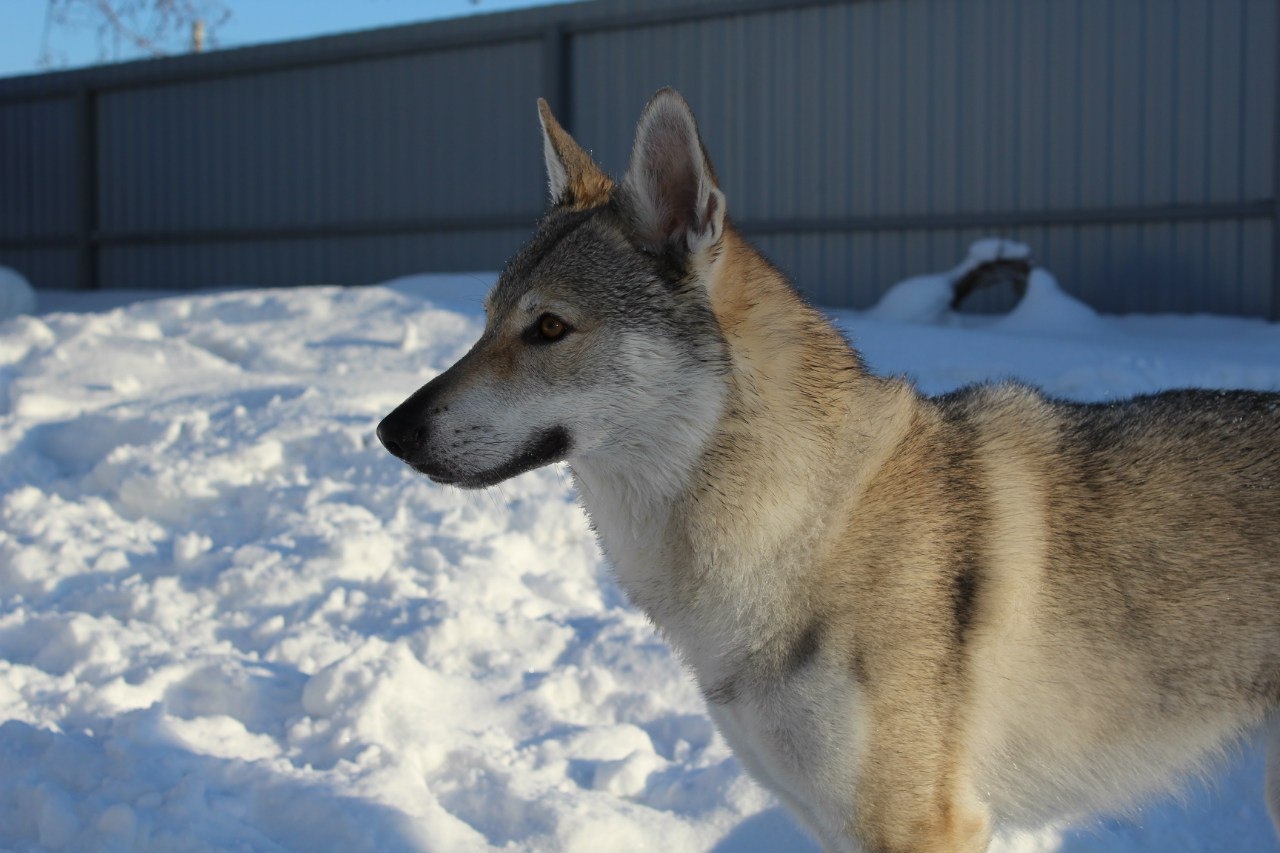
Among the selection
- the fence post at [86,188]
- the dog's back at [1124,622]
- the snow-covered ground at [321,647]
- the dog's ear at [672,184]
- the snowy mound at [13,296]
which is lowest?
the snow-covered ground at [321,647]

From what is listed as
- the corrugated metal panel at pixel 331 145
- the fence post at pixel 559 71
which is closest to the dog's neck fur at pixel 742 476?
the fence post at pixel 559 71

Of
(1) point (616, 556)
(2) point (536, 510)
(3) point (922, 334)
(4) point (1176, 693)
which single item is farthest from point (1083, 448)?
(3) point (922, 334)

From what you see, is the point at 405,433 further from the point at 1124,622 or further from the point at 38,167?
the point at 38,167

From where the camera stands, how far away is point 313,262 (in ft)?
48.0

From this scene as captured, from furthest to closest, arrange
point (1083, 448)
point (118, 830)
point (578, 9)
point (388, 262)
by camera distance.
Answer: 1. point (388, 262)
2. point (578, 9)
3. point (118, 830)
4. point (1083, 448)

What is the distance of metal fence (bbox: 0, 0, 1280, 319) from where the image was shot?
9977 mm

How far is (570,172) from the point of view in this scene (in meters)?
2.78

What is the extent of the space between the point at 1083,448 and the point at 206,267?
14798 mm

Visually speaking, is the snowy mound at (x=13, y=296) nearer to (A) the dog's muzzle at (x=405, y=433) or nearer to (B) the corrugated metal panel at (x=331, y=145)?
(B) the corrugated metal panel at (x=331, y=145)

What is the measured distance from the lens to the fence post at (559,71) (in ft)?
41.7

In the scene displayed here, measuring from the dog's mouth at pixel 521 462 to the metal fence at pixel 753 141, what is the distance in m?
8.41

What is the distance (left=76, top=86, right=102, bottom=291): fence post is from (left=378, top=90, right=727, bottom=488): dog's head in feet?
52.2

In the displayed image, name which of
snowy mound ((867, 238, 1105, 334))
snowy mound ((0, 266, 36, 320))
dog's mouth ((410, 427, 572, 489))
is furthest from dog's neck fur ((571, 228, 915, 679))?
snowy mound ((0, 266, 36, 320))

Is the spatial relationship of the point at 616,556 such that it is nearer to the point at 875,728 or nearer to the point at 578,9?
the point at 875,728
